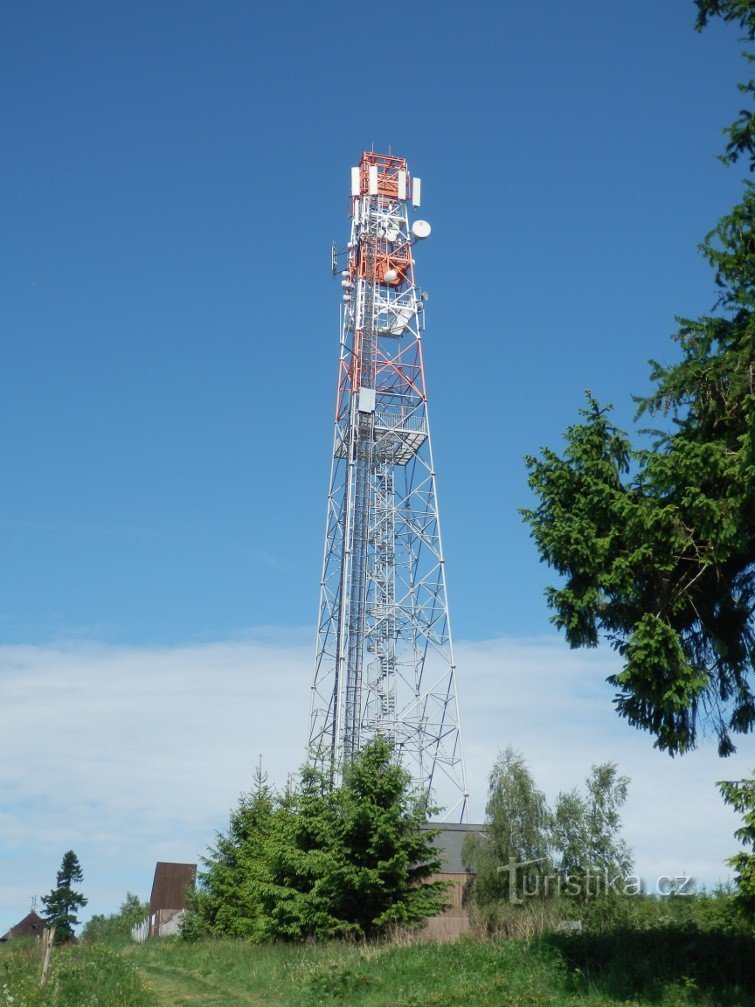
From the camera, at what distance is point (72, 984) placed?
696 inches

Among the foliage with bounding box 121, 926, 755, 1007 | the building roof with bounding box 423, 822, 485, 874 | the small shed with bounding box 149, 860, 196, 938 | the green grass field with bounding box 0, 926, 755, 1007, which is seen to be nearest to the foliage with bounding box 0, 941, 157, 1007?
the green grass field with bounding box 0, 926, 755, 1007

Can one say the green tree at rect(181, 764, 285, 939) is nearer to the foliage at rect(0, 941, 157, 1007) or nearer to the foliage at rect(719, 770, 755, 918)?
the foliage at rect(0, 941, 157, 1007)

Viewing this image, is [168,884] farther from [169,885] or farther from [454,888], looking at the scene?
[454,888]

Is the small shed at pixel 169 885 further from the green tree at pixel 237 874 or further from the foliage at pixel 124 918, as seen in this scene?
the green tree at pixel 237 874

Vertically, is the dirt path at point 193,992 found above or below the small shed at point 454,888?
below

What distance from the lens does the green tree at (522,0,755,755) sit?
12.9 meters

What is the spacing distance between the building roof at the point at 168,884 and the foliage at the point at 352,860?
160 feet

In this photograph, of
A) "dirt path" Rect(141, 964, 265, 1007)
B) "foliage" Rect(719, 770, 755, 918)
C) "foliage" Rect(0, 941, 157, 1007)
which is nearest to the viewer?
"foliage" Rect(719, 770, 755, 918)

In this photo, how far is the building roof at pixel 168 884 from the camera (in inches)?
2790

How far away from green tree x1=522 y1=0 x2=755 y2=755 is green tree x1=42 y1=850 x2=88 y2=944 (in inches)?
2986

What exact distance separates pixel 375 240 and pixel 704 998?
32.8 meters

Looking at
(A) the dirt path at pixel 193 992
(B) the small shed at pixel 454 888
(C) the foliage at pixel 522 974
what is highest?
(B) the small shed at pixel 454 888

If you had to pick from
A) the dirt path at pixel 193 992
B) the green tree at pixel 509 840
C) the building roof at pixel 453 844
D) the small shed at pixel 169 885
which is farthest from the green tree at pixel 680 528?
the small shed at pixel 169 885

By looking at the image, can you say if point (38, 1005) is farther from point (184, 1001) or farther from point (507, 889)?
point (507, 889)
